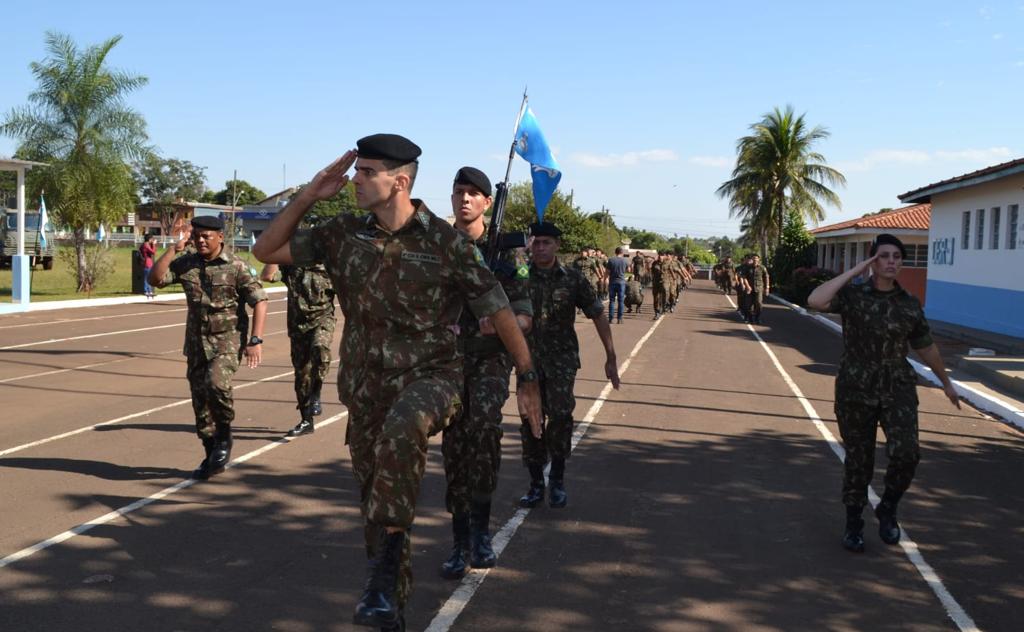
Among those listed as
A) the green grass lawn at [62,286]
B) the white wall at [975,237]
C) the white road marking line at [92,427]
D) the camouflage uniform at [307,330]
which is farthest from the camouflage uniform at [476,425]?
the white wall at [975,237]

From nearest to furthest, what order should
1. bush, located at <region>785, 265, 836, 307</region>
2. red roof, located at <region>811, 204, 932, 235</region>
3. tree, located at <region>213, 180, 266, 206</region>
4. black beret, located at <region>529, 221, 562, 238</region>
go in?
black beret, located at <region>529, 221, 562, 238</region> < bush, located at <region>785, 265, 836, 307</region> < red roof, located at <region>811, 204, 932, 235</region> < tree, located at <region>213, 180, 266, 206</region>

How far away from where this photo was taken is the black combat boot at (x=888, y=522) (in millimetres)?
5914

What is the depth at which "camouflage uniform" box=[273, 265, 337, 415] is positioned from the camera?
8867mm

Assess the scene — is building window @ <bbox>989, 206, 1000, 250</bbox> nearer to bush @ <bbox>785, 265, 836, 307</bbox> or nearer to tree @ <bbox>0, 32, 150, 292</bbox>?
bush @ <bbox>785, 265, 836, 307</bbox>

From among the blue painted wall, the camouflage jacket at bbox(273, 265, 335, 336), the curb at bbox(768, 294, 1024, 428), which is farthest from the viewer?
the blue painted wall

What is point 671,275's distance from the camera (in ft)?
98.9

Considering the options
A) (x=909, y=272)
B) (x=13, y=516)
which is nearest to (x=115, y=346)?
(x=13, y=516)

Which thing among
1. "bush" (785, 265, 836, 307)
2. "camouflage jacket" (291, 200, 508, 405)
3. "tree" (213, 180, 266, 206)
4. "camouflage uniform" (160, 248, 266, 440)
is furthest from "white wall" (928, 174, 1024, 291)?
"tree" (213, 180, 266, 206)

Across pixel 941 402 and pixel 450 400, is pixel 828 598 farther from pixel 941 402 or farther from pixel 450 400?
pixel 941 402

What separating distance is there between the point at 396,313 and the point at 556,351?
2.93 m

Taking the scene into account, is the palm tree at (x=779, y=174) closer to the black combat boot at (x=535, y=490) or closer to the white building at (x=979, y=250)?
the white building at (x=979, y=250)

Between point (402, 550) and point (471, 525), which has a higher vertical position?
point (402, 550)

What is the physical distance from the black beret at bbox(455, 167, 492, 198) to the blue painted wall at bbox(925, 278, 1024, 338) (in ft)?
68.3

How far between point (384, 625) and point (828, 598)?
2.52 meters
